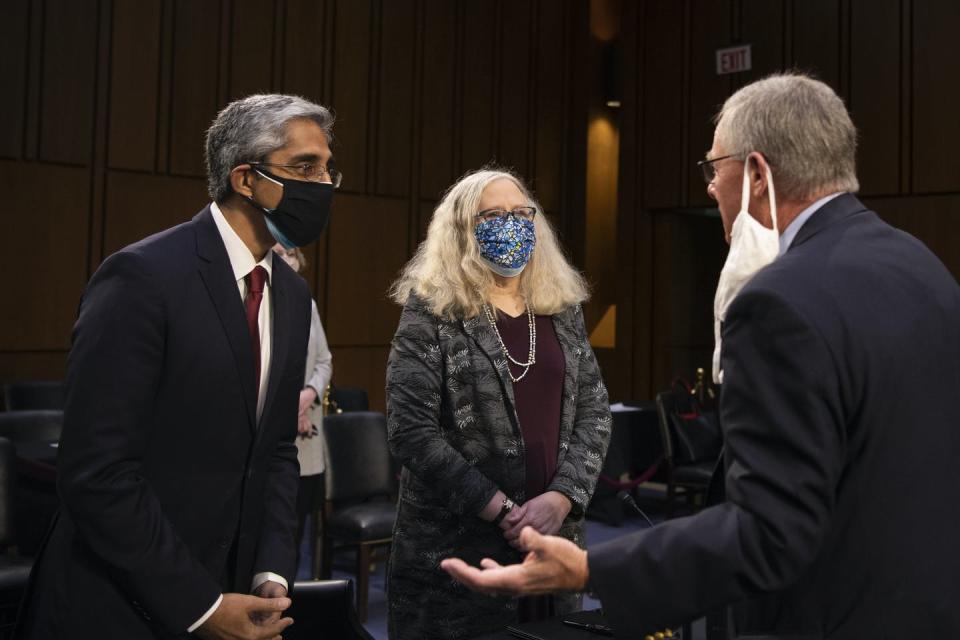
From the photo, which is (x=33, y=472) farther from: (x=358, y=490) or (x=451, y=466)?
(x=451, y=466)

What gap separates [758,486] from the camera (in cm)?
121

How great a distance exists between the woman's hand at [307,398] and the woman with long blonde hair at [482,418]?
1.91m

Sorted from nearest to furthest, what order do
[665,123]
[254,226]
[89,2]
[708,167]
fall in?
[708,167]
[254,226]
[89,2]
[665,123]

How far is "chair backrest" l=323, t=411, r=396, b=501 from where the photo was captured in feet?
14.7

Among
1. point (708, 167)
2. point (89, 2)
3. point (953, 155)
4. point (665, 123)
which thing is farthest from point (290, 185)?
point (665, 123)

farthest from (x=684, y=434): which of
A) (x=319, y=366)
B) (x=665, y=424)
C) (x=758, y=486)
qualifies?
(x=758, y=486)

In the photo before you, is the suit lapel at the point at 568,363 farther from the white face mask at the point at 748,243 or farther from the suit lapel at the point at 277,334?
the white face mask at the point at 748,243

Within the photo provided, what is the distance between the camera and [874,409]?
4.03 feet

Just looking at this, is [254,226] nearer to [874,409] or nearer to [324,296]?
[874,409]

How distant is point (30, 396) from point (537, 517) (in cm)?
459

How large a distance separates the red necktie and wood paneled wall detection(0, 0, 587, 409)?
199 inches

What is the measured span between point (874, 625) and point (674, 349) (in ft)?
26.7

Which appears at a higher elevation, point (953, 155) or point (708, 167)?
point (953, 155)

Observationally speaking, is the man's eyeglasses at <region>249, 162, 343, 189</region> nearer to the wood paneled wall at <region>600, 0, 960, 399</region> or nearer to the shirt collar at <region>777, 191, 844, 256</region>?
the shirt collar at <region>777, 191, 844, 256</region>
